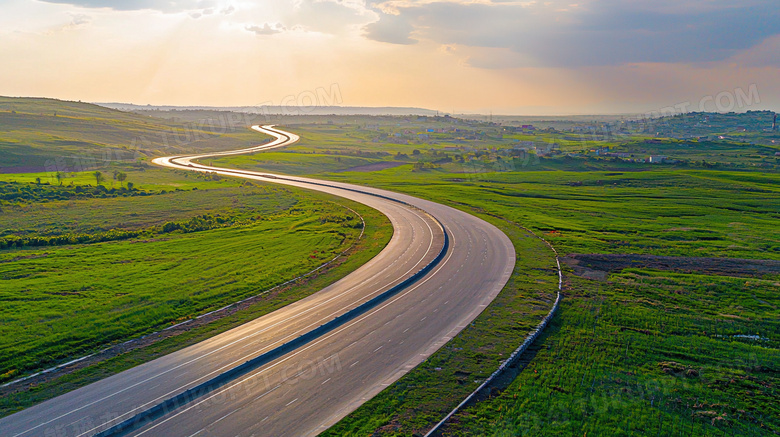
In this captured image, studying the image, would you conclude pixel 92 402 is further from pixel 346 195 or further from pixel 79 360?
pixel 346 195

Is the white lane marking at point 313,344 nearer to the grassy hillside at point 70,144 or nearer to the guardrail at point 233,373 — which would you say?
the guardrail at point 233,373

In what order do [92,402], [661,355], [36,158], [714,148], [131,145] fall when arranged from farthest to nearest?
[714,148], [131,145], [36,158], [661,355], [92,402]

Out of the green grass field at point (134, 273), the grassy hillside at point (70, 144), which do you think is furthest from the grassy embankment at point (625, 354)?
the grassy hillside at point (70, 144)

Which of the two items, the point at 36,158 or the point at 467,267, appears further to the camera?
the point at 36,158

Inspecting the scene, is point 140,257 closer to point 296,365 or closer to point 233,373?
point 233,373

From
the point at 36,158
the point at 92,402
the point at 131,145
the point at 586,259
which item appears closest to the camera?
the point at 92,402

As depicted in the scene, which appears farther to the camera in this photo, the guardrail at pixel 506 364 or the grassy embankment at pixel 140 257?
the grassy embankment at pixel 140 257

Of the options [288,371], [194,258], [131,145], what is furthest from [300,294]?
[131,145]

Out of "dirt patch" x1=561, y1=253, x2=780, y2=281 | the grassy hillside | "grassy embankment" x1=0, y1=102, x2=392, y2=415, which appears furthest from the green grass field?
the grassy hillside
